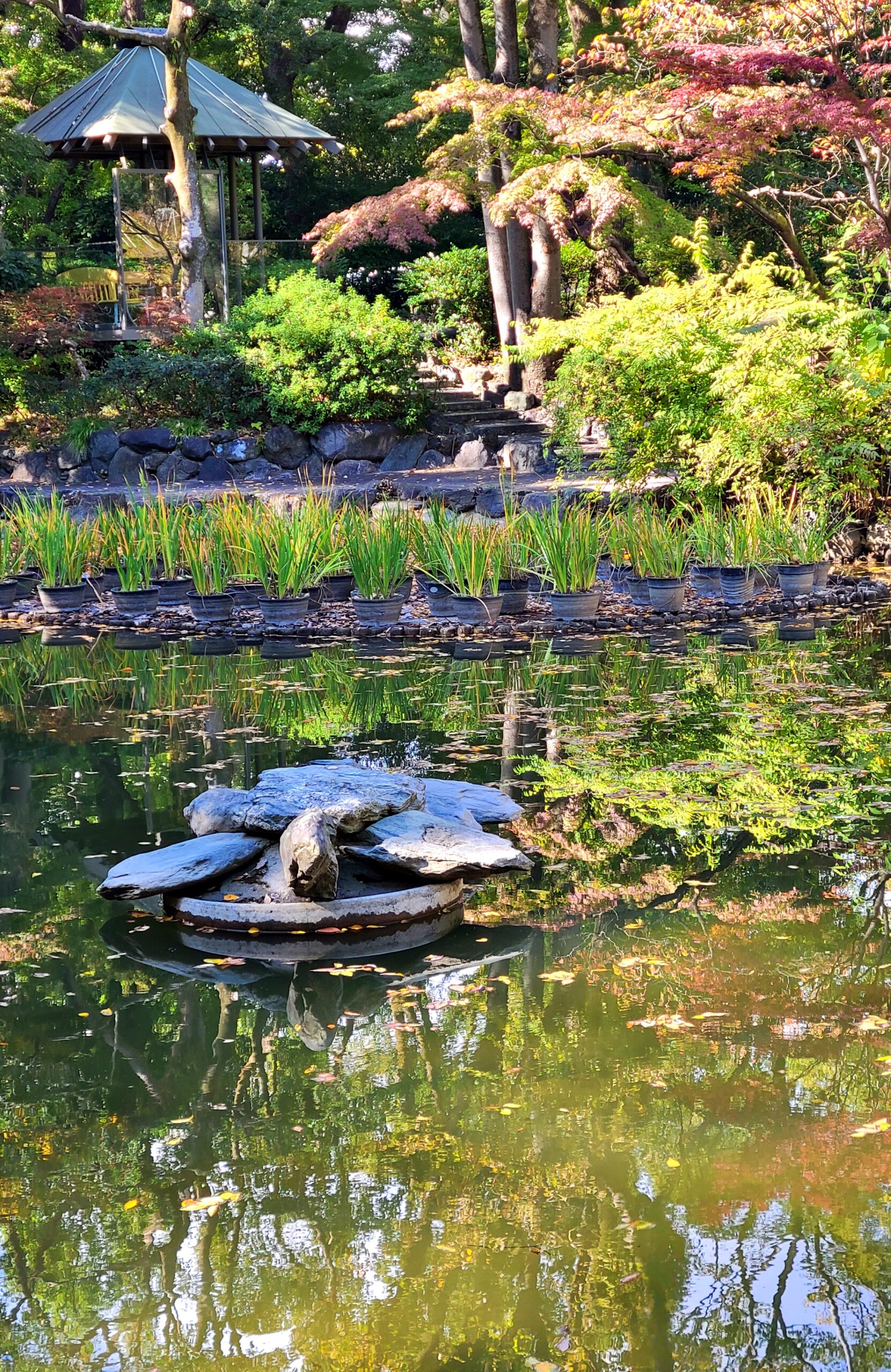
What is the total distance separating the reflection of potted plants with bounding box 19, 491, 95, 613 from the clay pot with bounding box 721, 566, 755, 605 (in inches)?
178

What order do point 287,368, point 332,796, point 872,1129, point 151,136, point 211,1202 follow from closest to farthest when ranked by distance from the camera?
point 211,1202 → point 872,1129 → point 332,796 → point 287,368 → point 151,136

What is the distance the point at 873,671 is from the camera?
746cm

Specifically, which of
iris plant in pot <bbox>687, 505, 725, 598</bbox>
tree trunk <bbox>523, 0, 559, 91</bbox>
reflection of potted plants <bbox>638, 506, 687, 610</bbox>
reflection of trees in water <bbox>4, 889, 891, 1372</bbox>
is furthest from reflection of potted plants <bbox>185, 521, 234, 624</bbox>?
tree trunk <bbox>523, 0, 559, 91</bbox>

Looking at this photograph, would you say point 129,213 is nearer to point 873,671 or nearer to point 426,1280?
point 873,671

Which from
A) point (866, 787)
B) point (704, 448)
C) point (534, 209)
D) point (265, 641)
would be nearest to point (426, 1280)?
point (866, 787)

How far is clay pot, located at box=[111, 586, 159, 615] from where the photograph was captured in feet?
32.0

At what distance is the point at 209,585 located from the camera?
970cm

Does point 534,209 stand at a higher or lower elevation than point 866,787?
higher

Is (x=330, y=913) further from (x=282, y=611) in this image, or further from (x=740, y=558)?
(x=740, y=558)

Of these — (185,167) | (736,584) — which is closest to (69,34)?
(185,167)

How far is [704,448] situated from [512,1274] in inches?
332

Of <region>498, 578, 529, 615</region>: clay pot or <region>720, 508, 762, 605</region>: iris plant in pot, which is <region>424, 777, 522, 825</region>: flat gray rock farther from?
<region>720, 508, 762, 605</region>: iris plant in pot

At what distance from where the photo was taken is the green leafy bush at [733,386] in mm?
10117

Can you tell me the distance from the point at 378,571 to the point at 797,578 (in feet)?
9.58
